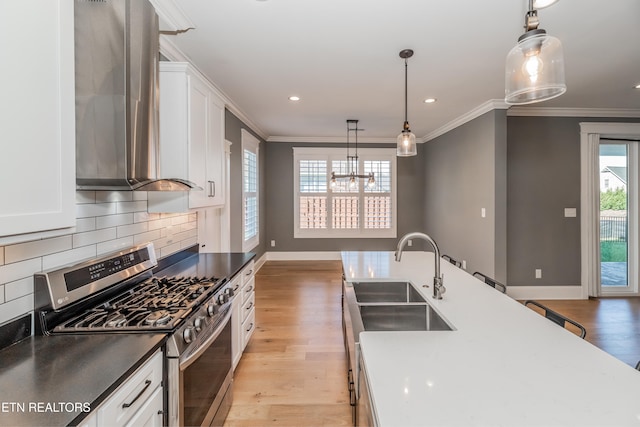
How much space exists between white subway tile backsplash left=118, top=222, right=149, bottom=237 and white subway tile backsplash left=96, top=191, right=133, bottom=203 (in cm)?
17

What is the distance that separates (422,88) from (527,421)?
3288mm

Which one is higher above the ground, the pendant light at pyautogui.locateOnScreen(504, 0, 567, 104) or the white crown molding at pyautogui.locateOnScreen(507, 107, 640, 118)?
the white crown molding at pyautogui.locateOnScreen(507, 107, 640, 118)

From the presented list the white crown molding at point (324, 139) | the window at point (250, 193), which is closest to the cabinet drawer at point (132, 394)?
the window at point (250, 193)

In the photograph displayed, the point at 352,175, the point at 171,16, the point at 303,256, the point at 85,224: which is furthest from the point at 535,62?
the point at 303,256

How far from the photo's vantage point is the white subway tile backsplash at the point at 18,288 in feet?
3.97

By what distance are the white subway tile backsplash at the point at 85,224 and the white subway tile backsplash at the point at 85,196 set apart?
10 cm

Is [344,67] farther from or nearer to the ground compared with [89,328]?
farther from the ground

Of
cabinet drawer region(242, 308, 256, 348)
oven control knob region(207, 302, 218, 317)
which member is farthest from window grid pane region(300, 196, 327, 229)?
oven control knob region(207, 302, 218, 317)

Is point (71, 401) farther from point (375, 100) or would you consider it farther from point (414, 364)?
point (375, 100)

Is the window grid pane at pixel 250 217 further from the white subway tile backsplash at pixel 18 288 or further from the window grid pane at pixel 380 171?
the white subway tile backsplash at pixel 18 288

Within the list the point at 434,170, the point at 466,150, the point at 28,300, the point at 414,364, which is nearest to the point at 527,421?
the point at 414,364

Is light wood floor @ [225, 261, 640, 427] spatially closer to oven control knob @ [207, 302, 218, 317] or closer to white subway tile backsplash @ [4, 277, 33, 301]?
oven control knob @ [207, 302, 218, 317]

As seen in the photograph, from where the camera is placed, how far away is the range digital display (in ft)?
4.73

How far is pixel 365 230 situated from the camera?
6.66 metres
